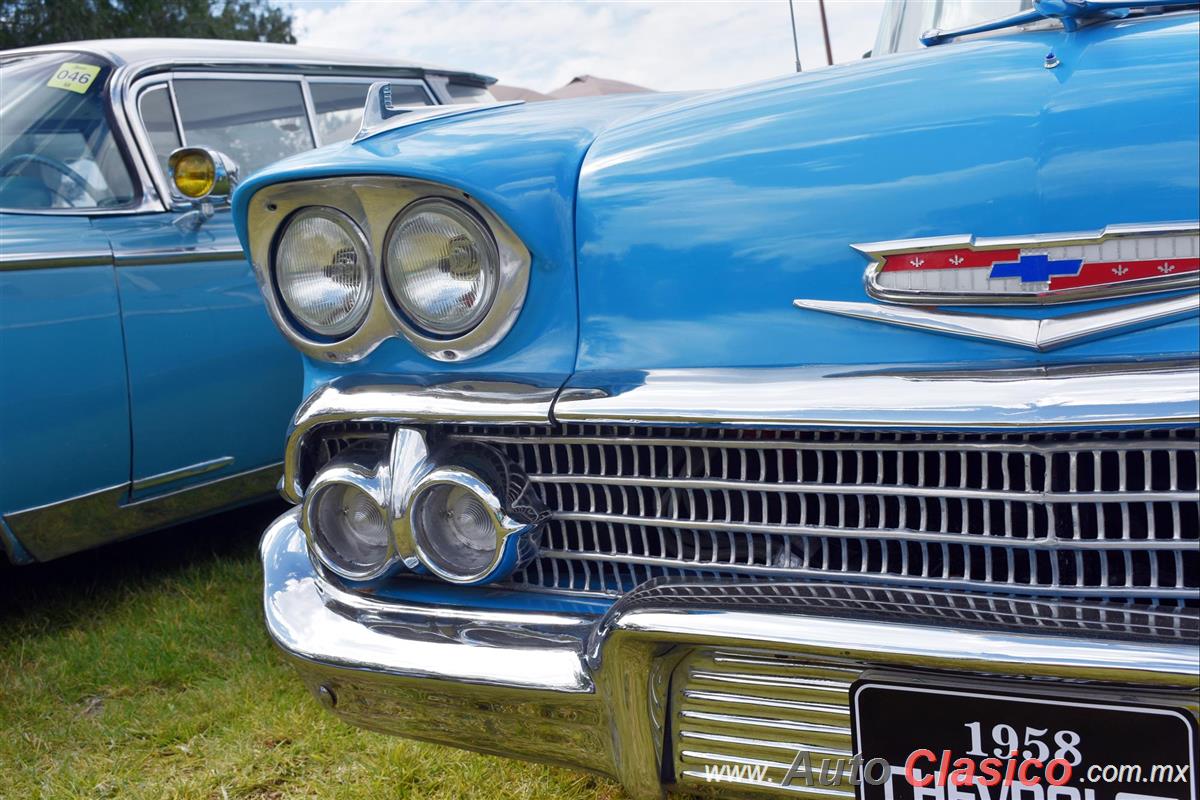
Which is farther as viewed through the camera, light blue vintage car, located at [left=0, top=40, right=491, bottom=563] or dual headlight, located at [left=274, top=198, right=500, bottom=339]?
light blue vintage car, located at [left=0, top=40, right=491, bottom=563]

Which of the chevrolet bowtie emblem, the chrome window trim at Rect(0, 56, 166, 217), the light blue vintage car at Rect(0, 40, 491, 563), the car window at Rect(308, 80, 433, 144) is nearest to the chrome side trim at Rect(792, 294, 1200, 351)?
the chevrolet bowtie emblem

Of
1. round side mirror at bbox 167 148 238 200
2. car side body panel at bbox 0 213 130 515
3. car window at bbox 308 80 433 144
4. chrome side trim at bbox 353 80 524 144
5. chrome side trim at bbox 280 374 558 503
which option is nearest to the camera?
chrome side trim at bbox 280 374 558 503

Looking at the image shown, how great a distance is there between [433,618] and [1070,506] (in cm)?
83

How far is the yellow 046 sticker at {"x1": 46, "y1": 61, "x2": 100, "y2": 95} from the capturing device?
2.88 m

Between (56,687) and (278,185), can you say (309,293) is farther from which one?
(56,687)

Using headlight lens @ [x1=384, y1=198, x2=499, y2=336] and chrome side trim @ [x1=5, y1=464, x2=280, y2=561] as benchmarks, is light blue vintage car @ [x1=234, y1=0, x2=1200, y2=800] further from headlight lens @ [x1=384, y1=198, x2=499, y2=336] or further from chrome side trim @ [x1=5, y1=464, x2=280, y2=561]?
chrome side trim @ [x1=5, y1=464, x2=280, y2=561]

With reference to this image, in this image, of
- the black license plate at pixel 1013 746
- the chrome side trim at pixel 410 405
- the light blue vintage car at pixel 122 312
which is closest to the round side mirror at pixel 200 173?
the light blue vintage car at pixel 122 312

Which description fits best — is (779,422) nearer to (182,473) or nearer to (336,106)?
(182,473)

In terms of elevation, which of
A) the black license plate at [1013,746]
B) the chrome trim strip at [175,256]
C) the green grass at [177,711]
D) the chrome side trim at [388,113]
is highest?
the chrome side trim at [388,113]

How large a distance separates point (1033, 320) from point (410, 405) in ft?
2.61

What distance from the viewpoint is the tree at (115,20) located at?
11.5m

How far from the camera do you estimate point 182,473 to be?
2.80 meters

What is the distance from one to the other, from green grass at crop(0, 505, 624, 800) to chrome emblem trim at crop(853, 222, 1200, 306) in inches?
42.0

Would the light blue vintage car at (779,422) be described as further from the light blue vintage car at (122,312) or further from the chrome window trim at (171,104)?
the chrome window trim at (171,104)
